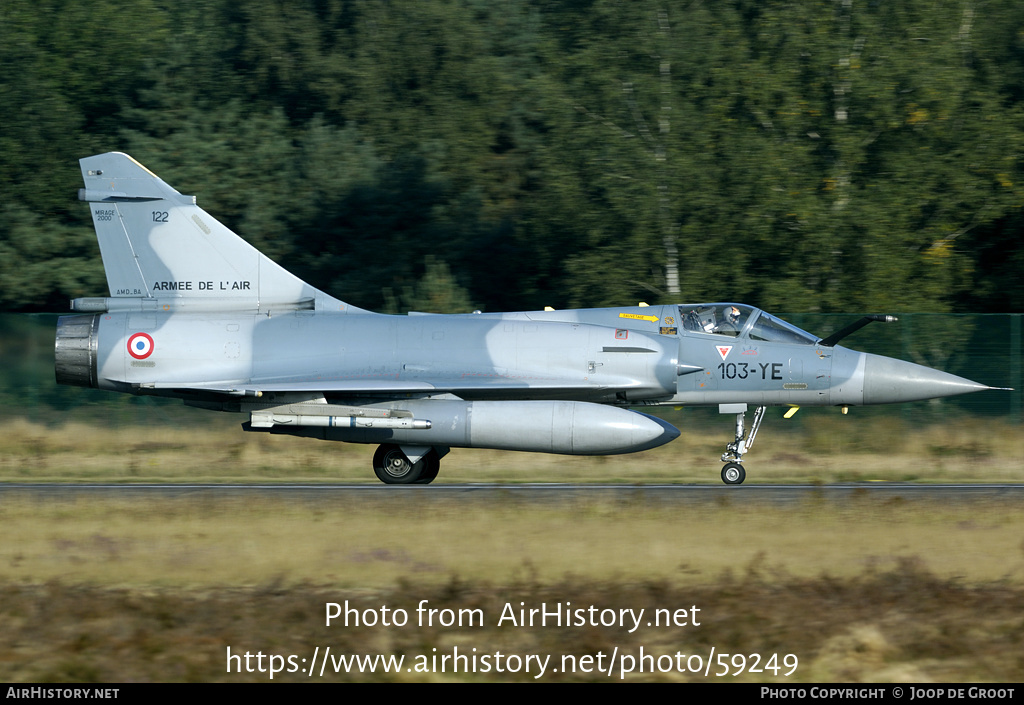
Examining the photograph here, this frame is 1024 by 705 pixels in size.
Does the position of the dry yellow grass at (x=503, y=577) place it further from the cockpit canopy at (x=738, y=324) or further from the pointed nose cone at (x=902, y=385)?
the cockpit canopy at (x=738, y=324)

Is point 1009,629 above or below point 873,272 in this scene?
below

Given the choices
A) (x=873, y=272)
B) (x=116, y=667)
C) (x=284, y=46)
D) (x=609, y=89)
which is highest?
(x=284, y=46)

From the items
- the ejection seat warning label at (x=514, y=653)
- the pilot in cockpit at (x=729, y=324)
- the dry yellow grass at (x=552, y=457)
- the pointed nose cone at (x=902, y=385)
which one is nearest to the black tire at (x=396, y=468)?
the dry yellow grass at (x=552, y=457)

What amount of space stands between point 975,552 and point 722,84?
563 inches

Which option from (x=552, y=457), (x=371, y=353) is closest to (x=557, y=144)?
(x=552, y=457)

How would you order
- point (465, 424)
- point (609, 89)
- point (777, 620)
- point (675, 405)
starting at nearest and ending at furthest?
point (777, 620) → point (465, 424) → point (675, 405) → point (609, 89)

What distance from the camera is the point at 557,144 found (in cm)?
2477

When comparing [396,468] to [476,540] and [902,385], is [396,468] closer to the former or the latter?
[476,540]

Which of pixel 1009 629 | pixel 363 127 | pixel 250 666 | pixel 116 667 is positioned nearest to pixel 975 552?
pixel 1009 629

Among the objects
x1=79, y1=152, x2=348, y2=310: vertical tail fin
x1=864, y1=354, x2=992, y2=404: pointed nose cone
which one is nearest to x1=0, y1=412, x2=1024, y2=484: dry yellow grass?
x1=864, y1=354, x2=992, y2=404: pointed nose cone

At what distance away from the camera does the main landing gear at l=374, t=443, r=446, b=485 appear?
1625cm

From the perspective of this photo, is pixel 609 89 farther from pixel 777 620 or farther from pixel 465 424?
pixel 777 620

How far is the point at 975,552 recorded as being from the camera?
37.7 ft

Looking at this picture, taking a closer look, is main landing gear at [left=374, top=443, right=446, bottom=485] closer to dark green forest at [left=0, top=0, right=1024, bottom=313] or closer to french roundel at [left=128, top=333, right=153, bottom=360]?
french roundel at [left=128, top=333, right=153, bottom=360]
